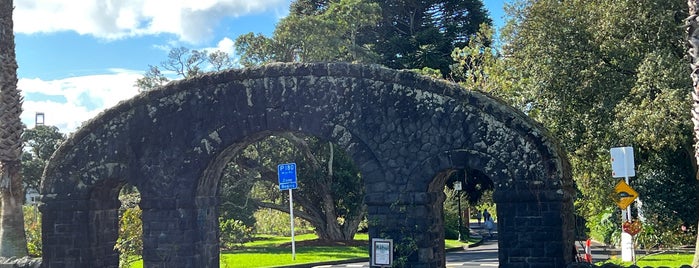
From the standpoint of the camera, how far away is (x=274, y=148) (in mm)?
24656

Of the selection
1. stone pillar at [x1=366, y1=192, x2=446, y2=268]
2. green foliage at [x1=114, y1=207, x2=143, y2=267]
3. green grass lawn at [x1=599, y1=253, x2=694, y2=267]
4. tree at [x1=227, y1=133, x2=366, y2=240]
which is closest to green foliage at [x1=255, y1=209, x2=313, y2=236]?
tree at [x1=227, y1=133, x2=366, y2=240]

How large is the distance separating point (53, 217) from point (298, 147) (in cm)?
1222

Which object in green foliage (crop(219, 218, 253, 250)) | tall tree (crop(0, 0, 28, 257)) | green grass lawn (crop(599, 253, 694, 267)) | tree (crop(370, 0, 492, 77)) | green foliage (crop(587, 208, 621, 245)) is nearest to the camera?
tall tree (crop(0, 0, 28, 257))

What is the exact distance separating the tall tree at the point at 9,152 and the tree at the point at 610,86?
40.8 feet

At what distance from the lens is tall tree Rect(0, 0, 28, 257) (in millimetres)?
13109

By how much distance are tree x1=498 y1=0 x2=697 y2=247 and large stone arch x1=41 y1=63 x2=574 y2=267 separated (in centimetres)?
664

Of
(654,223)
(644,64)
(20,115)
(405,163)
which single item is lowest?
(654,223)

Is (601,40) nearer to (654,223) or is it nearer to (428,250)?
(654,223)

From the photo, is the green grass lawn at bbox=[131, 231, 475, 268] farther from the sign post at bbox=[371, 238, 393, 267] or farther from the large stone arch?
the sign post at bbox=[371, 238, 393, 267]

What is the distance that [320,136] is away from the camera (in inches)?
423

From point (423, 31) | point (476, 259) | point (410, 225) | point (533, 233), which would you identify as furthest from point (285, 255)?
point (423, 31)

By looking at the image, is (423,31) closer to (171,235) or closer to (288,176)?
(288,176)

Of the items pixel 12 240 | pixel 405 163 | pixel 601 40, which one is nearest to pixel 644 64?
pixel 601 40

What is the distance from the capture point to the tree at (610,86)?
15.2 metres
